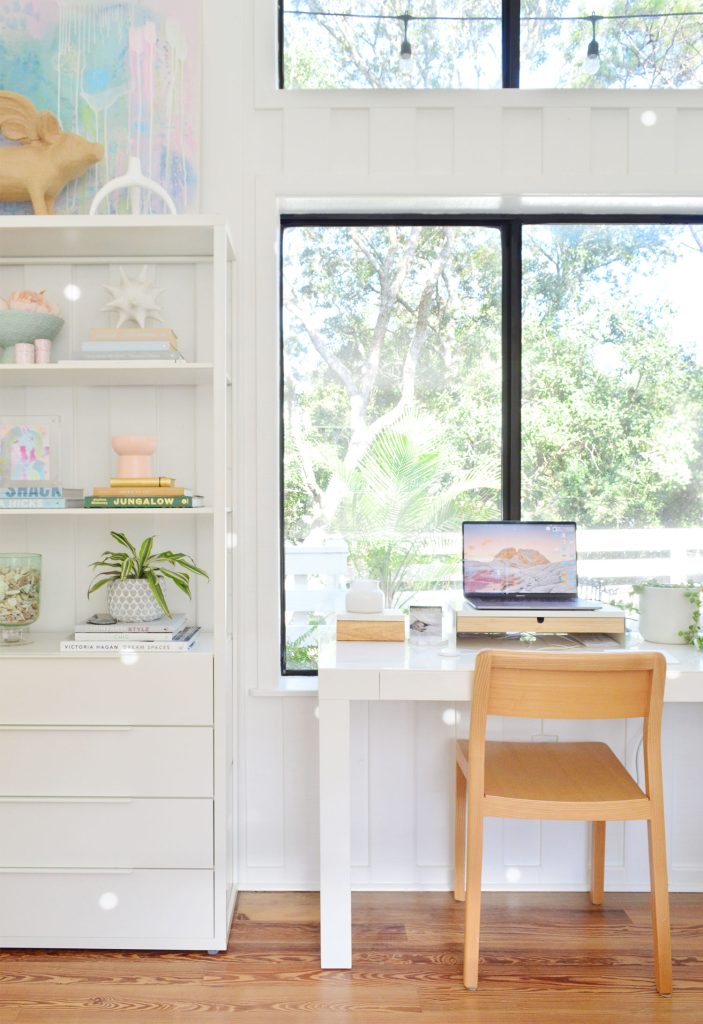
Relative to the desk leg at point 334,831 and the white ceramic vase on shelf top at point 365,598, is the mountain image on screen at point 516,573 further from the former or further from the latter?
the desk leg at point 334,831

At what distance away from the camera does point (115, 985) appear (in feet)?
Answer: 6.37

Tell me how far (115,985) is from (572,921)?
126cm

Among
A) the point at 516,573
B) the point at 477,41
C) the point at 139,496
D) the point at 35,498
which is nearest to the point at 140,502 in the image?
the point at 139,496

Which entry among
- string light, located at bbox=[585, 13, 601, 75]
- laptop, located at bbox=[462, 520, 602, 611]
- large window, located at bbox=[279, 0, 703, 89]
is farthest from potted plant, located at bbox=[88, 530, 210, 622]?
string light, located at bbox=[585, 13, 601, 75]

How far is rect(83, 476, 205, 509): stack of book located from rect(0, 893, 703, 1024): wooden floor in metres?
1.20

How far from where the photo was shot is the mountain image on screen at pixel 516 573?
2316mm

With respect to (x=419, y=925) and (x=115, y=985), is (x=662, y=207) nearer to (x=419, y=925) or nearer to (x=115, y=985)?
(x=419, y=925)

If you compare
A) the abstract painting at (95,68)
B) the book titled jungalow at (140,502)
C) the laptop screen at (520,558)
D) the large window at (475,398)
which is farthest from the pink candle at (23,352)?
the laptop screen at (520,558)

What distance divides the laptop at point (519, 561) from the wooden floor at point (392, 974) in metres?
0.93

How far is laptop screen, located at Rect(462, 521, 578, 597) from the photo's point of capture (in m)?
2.32

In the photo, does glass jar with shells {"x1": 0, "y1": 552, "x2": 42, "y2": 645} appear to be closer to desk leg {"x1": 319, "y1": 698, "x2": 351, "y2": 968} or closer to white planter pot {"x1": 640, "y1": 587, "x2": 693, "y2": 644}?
desk leg {"x1": 319, "y1": 698, "x2": 351, "y2": 968}

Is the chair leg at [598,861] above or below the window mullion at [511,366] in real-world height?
below

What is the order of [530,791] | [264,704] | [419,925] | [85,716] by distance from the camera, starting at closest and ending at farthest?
1. [530,791]
2. [85,716]
3. [419,925]
4. [264,704]

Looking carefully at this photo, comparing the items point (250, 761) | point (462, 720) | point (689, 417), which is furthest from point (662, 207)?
point (250, 761)
